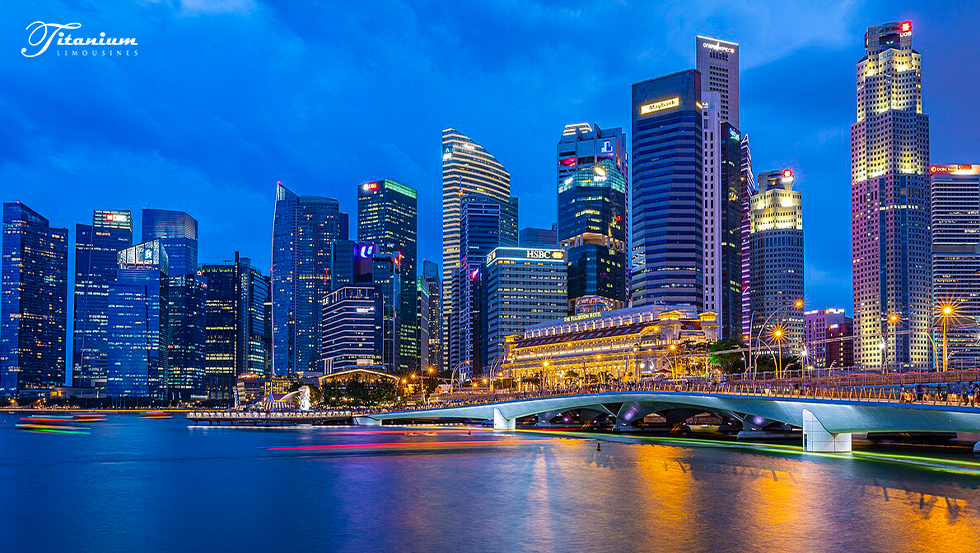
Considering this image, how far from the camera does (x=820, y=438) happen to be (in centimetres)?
8881

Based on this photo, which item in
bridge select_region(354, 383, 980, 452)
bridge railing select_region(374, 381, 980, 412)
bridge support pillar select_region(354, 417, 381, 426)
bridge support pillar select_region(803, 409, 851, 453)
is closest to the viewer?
bridge railing select_region(374, 381, 980, 412)

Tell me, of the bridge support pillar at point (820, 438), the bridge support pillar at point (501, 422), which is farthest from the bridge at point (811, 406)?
the bridge support pillar at point (501, 422)

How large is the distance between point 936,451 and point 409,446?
199 ft

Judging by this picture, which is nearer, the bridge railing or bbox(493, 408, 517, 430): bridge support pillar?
the bridge railing

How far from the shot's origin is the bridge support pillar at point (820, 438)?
88000 millimetres

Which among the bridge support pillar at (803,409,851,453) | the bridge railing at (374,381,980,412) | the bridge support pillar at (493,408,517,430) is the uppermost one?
the bridge railing at (374,381,980,412)

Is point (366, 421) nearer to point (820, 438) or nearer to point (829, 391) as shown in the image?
point (820, 438)

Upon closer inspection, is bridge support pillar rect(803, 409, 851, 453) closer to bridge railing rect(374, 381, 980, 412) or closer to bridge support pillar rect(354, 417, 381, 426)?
bridge railing rect(374, 381, 980, 412)

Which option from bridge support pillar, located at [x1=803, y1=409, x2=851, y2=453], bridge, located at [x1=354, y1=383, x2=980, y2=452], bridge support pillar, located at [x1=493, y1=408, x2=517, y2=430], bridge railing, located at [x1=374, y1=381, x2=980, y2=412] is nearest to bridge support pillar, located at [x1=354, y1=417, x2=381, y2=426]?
bridge support pillar, located at [x1=493, y1=408, x2=517, y2=430]

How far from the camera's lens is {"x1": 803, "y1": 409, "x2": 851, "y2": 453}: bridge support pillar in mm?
88000

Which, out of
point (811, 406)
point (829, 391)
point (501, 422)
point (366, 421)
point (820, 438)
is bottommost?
point (366, 421)

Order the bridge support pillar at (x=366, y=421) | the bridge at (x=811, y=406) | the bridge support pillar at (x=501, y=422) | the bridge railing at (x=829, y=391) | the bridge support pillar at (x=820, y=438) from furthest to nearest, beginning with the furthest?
1. the bridge support pillar at (x=366, y=421)
2. the bridge support pillar at (x=501, y=422)
3. the bridge support pillar at (x=820, y=438)
4. the bridge at (x=811, y=406)
5. the bridge railing at (x=829, y=391)

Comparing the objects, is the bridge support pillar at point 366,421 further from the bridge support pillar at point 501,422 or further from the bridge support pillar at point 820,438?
the bridge support pillar at point 820,438

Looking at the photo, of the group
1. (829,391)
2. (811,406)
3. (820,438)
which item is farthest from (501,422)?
(829,391)
